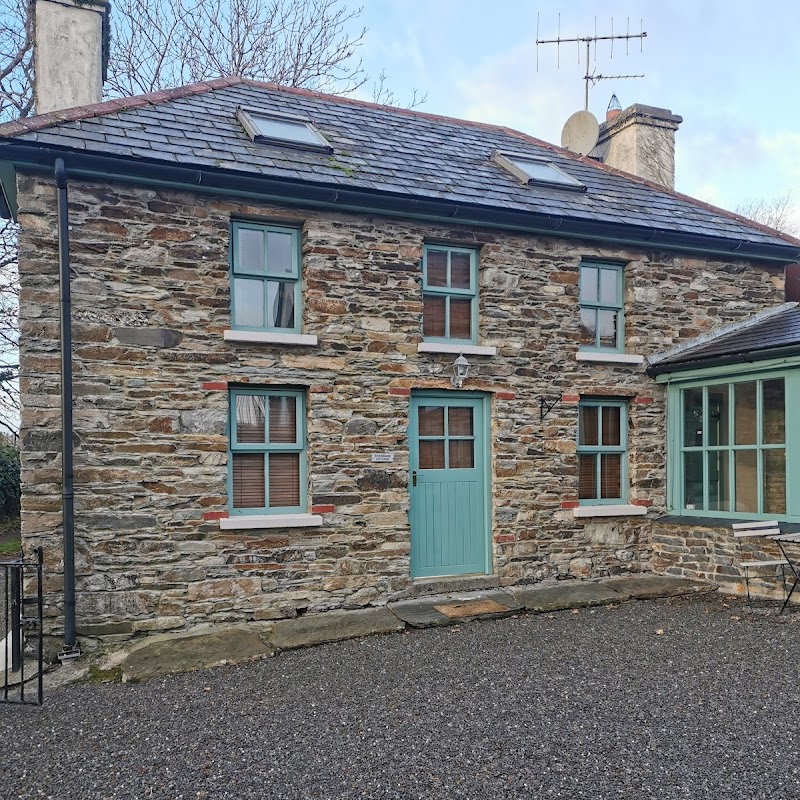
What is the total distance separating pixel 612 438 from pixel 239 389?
194 inches

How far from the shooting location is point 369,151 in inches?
332

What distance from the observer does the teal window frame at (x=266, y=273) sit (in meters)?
7.10

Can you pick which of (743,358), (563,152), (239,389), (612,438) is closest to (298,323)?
→ (239,389)

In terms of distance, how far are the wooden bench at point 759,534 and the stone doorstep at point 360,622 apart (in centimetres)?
50

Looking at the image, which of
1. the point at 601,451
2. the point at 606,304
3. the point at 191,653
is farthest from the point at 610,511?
the point at 191,653

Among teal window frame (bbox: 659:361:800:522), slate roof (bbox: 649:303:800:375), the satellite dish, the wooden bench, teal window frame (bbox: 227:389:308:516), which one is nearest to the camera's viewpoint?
teal window frame (bbox: 227:389:308:516)

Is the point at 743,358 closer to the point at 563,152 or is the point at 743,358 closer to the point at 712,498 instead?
the point at 712,498

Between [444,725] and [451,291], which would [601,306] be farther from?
[444,725]

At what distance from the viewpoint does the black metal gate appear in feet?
16.6

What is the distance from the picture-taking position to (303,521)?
276 inches

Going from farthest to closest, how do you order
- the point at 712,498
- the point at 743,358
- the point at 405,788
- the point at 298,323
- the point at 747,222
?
the point at 747,222, the point at 712,498, the point at 743,358, the point at 298,323, the point at 405,788

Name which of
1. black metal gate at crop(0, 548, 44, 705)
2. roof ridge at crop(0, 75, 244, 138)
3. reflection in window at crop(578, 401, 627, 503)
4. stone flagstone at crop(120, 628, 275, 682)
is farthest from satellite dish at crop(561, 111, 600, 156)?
black metal gate at crop(0, 548, 44, 705)

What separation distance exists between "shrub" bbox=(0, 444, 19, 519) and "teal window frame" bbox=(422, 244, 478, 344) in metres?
12.0

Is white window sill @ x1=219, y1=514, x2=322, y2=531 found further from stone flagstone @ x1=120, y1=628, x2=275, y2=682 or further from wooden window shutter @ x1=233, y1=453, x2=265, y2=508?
stone flagstone @ x1=120, y1=628, x2=275, y2=682
